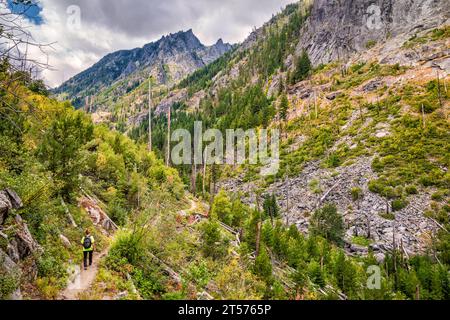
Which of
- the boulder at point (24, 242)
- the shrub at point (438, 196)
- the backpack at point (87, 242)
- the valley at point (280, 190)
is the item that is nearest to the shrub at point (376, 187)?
the valley at point (280, 190)

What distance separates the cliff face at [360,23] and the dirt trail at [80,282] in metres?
79.3

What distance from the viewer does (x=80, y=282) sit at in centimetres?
862

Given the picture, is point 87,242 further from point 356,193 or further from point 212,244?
point 356,193

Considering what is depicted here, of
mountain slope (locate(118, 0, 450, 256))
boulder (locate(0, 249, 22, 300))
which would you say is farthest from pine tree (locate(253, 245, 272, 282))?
mountain slope (locate(118, 0, 450, 256))

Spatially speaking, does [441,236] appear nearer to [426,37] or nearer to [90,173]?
[90,173]

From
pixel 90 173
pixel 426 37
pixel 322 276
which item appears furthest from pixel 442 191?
pixel 426 37

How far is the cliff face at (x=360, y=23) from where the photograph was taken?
6519 centimetres

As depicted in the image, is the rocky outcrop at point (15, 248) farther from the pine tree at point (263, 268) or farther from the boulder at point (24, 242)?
the pine tree at point (263, 268)

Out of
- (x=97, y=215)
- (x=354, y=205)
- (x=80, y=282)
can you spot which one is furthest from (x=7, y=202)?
(x=354, y=205)

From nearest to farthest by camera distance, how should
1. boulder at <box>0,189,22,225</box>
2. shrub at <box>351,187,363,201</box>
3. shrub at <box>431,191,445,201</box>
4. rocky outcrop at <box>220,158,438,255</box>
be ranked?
boulder at <box>0,189,22,225</box> < rocky outcrop at <box>220,158,438,255</box> < shrub at <box>431,191,445,201</box> < shrub at <box>351,187,363,201</box>

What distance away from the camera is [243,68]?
4665 inches

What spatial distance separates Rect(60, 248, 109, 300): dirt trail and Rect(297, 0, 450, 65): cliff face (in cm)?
7925

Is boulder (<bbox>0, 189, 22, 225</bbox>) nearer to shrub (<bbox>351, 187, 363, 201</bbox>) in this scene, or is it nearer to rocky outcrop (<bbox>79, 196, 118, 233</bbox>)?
rocky outcrop (<bbox>79, 196, 118, 233</bbox>)

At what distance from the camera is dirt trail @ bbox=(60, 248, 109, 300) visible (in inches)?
309
